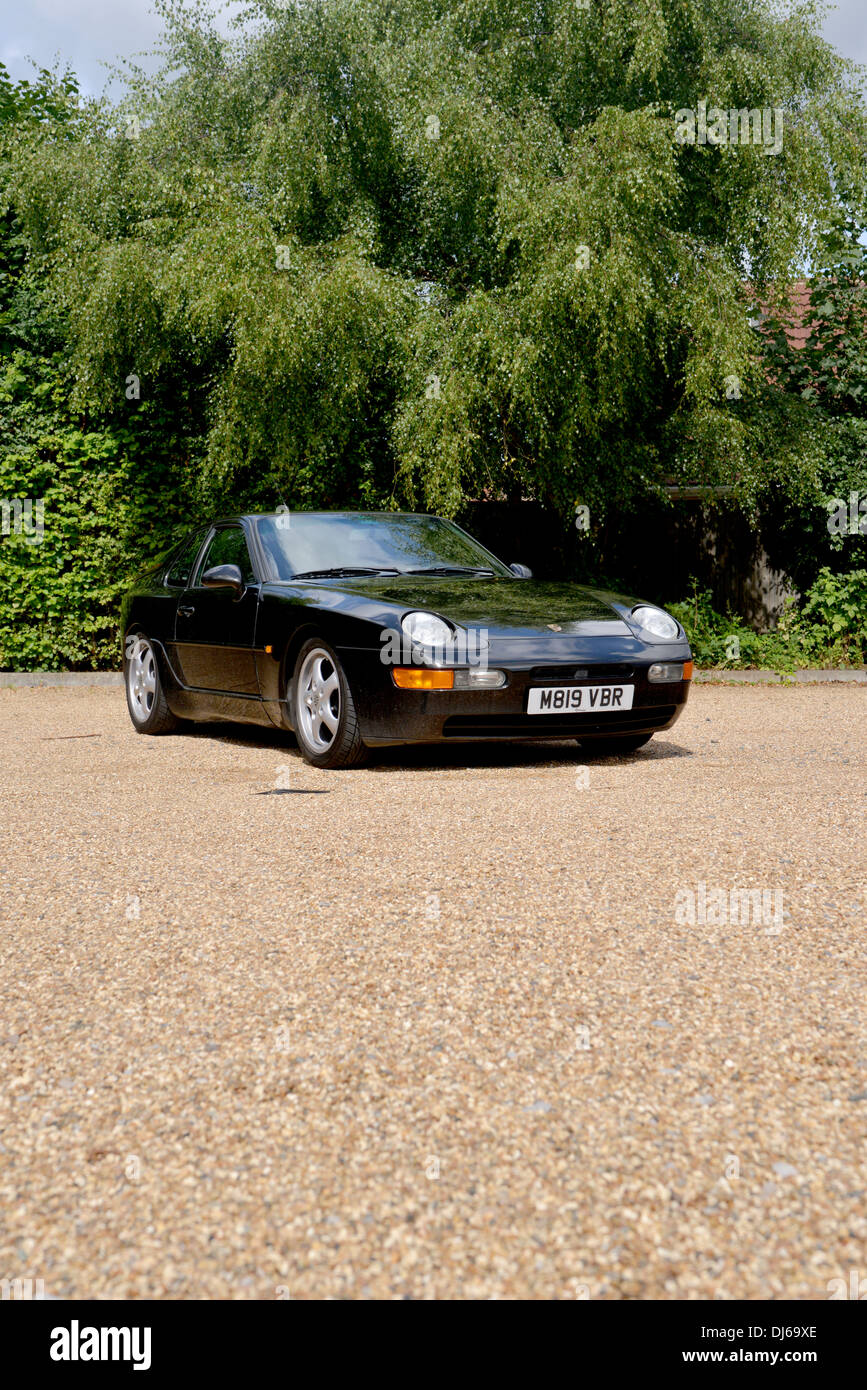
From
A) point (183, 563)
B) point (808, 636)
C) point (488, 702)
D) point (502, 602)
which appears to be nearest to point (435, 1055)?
point (488, 702)

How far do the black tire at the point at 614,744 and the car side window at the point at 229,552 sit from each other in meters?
2.07

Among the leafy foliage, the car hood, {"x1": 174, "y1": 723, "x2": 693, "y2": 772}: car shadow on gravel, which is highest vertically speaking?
the leafy foliage

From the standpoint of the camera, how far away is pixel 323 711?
6.44 meters

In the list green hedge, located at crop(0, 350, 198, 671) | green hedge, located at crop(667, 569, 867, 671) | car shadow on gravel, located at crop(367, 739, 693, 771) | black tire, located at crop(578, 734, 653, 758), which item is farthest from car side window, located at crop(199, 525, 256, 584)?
green hedge, located at crop(667, 569, 867, 671)

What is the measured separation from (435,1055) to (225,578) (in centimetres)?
493

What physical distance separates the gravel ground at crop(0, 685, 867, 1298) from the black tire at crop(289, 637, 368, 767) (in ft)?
3.69

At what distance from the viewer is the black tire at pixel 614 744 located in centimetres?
689

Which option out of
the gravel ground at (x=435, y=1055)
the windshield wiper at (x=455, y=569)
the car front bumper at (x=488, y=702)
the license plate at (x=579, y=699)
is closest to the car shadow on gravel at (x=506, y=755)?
the car front bumper at (x=488, y=702)

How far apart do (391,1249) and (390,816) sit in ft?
10.7

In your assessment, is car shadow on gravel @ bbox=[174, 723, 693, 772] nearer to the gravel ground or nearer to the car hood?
the car hood

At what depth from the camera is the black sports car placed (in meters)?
5.98

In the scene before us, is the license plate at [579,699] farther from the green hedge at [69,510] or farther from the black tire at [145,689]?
the green hedge at [69,510]

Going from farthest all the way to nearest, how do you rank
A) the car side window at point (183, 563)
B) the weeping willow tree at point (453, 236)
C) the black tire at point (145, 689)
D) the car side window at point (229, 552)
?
the weeping willow tree at point (453, 236)
the black tire at point (145, 689)
the car side window at point (183, 563)
the car side window at point (229, 552)
